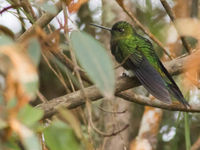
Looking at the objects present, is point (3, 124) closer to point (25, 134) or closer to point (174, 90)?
point (25, 134)

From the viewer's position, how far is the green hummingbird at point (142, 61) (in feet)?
7.66

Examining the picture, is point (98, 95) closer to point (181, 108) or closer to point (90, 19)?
point (181, 108)

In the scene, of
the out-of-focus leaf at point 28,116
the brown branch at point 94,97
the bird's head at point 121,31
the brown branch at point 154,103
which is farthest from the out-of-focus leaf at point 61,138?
the bird's head at point 121,31

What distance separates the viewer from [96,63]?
821 mm

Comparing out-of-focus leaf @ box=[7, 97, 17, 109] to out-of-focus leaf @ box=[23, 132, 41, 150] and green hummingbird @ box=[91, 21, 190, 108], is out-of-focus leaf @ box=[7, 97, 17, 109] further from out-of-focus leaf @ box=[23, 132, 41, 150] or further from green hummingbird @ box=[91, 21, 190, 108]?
green hummingbird @ box=[91, 21, 190, 108]

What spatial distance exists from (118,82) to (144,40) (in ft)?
3.21

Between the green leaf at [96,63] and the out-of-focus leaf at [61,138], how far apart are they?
17cm

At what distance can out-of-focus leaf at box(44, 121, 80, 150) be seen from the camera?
0.90 m

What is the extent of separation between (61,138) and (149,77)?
5.22ft

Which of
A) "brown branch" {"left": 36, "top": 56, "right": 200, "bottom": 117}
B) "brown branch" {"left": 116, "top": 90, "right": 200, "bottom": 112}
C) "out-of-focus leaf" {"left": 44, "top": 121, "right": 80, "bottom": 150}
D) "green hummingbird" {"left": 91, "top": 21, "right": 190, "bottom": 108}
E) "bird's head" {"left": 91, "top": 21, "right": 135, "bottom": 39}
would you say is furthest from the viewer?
"bird's head" {"left": 91, "top": 21, "right": 135, "bottom": 39}

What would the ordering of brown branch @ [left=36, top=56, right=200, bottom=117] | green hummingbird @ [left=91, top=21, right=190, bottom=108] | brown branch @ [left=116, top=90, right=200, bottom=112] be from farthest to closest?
1. green hummingbird @ [left=91, top=21, right=190, bottom=108]
2. brown branch @ [left=116, top=90, right=200, bottom=112]
3. brown branch @ [left=36, top=56, right=200, bottom=117]

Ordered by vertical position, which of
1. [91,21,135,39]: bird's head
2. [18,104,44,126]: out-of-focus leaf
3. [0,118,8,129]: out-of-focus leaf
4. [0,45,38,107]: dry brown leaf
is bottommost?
[91,21,135,39]: bird's head

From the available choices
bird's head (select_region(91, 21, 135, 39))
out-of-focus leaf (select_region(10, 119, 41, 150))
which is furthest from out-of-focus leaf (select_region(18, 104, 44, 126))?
bird's head (select_region(91, 21, 135, 39))

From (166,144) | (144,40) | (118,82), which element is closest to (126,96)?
(118,82)
